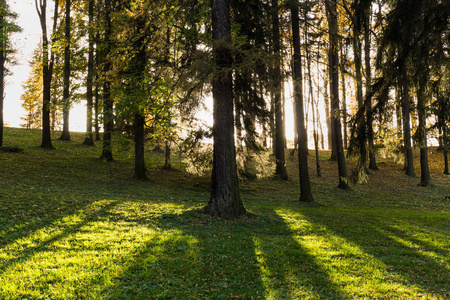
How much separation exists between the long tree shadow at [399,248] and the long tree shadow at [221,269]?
1.50 metres

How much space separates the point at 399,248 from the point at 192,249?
496 cm

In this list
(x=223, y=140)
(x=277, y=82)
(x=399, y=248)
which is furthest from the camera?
(x=223, y=140)

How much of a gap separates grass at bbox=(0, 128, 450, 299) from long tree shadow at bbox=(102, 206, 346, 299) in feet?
0.07

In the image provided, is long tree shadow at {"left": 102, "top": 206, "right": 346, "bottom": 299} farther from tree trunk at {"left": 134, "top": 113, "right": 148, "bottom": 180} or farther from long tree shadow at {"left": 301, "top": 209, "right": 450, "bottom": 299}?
tree trunk at {"left": 134, "top": 113, "right": 148, "bottom": 180}

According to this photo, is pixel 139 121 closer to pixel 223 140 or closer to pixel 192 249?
pixel 223 140

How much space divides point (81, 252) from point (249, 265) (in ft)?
10.4

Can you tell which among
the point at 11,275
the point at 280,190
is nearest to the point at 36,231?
the point at 11,275

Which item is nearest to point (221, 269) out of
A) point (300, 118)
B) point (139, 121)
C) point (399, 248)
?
point (399, 248)

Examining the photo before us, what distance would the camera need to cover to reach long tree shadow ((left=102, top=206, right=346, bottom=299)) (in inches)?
180

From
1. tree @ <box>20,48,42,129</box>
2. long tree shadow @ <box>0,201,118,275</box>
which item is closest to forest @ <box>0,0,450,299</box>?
long tree shadow @ <box>0,201,118,275</box>

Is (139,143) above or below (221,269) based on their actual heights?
above

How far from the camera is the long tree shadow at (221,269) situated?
4574 mm

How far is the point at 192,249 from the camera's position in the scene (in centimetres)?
629

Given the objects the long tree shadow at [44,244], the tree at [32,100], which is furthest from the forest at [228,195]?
the tree at [32,100]
